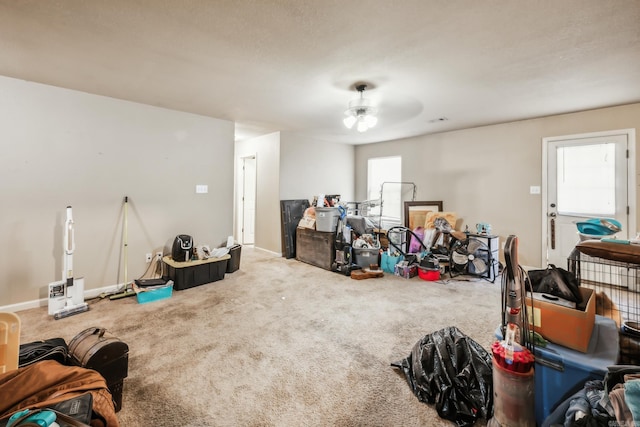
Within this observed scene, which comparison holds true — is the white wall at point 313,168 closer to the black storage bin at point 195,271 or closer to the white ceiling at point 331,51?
the white ceiling at point 331,51

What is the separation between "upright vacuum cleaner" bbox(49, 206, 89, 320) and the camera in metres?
2.91

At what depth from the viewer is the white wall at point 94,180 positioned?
2.99 m

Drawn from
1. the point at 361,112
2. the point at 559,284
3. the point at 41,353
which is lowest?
the point at 41,353

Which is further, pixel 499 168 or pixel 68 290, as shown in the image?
pixel 499 168

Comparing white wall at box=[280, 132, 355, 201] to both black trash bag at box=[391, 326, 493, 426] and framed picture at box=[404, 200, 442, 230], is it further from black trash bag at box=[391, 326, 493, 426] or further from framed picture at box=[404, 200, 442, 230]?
black trash bag at box=[391, 326, 493, 426]

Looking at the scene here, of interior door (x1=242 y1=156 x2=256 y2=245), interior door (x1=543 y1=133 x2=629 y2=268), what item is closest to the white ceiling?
interior door (x1=543 y1=133 x2=629 y2=268)

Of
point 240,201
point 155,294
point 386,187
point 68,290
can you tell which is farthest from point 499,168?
point 68,290

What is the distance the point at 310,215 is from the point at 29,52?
3878mm

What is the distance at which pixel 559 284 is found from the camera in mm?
1554

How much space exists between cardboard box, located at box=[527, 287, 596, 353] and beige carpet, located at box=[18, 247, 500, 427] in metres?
0.65

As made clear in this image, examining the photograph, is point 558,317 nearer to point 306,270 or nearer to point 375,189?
point 306,270

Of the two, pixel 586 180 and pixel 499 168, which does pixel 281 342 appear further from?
pixel 586 180

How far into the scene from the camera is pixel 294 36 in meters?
2.15

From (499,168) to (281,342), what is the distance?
4.68 metres
